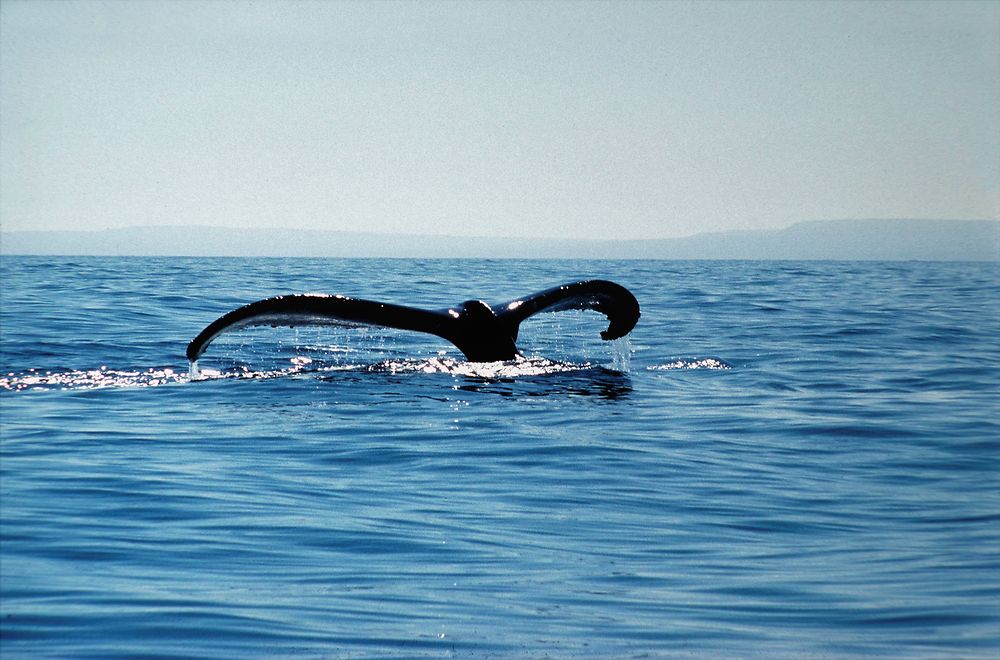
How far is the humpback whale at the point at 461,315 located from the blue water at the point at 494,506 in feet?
1.66

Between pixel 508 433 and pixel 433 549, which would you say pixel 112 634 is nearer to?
pixel 433 549

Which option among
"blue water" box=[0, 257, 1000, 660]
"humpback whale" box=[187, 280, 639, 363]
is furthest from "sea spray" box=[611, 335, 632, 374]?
"humpback whale" box=[187, 280, 639, 363]

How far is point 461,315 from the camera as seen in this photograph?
1355cm

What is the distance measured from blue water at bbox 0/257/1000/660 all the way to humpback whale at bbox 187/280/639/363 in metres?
0.51

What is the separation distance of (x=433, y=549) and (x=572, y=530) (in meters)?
0.85

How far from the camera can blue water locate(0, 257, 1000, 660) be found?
500cm

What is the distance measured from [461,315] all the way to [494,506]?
628cm

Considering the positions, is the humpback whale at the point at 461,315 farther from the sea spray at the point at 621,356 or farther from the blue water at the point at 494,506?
the sea spray at the point at 621,356

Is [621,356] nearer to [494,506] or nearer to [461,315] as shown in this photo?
[461,315]

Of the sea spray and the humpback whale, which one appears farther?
the sea spray

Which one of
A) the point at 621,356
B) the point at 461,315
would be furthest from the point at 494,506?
the point at 621,356

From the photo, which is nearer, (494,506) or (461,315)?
(494,506)

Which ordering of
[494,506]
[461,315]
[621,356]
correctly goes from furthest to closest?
[621,356]
[461,315]
[494,506]

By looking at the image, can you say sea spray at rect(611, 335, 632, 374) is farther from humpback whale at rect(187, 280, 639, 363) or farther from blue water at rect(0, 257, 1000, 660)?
humpback whale at rect(187, 280, 639, 363)
